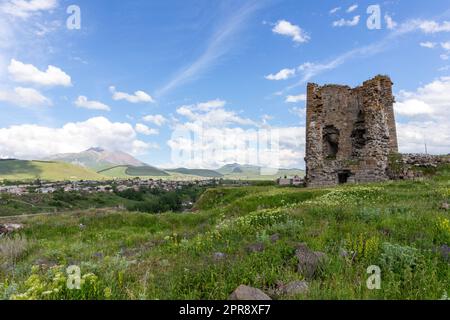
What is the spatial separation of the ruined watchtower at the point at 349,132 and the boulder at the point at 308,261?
859 inches

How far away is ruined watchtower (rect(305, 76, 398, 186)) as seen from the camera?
84.6 feet

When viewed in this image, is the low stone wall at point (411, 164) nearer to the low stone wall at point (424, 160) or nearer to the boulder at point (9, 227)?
the low stone wall at point (424, 160)

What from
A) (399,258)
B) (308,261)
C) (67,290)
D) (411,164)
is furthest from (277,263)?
(411,164)

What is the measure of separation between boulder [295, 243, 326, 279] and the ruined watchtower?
2181 centimetres

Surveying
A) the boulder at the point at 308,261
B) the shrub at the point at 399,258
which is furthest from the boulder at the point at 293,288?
the shrub at the point at 399,258

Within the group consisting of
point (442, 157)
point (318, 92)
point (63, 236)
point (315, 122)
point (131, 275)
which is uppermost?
point (318, 92)

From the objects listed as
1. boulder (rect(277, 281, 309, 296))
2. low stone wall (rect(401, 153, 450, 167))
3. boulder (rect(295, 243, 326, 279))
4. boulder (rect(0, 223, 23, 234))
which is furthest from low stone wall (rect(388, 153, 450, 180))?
boulder (rect(0, 223, 23, 234))

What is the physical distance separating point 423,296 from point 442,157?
1018 inches

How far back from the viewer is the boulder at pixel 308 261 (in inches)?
213

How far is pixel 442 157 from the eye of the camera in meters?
25.3

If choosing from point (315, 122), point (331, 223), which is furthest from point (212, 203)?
point (331, 223)

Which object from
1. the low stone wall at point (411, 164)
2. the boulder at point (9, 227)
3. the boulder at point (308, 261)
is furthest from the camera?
the low stone wall at point (411, 164)
